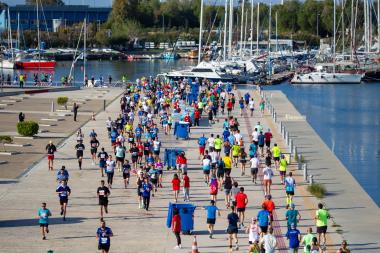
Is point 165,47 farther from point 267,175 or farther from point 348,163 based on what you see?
point 267,175

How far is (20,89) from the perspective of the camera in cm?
7156

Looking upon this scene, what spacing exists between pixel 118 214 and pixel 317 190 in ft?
22.5

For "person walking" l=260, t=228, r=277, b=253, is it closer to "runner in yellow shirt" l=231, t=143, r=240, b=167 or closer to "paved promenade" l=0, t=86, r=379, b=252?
"paved promenade" l=0, t=86, r=379, b=252

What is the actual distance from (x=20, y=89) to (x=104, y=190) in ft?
147

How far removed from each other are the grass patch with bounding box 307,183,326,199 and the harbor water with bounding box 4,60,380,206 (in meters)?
2.36

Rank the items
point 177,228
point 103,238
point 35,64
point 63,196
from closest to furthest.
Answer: point 103,238
point 177,228
point 63,196
point 35,64

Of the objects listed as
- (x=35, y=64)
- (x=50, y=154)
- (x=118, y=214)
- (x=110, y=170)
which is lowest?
(x=35, y=64)

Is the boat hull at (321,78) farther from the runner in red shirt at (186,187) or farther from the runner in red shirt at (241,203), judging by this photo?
the runner in red shirt at (241,203)

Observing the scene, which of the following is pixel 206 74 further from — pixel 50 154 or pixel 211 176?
pixel 211 176

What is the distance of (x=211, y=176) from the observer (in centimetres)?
3391

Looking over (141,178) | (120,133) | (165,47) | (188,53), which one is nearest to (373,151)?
(120,133)

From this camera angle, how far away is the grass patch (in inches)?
1260

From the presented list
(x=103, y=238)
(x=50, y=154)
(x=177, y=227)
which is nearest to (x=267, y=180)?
(x=177, y=227)

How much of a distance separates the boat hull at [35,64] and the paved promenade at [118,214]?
89987 millimetres
